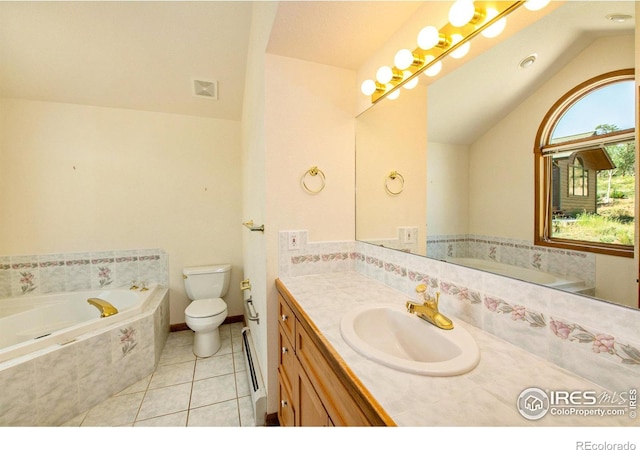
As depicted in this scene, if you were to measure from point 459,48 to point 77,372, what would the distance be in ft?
8.83

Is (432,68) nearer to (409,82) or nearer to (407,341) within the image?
(409,82)

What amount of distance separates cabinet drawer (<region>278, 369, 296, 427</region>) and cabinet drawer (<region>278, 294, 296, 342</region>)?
0.26 meters

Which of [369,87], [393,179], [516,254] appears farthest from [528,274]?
[369,87]

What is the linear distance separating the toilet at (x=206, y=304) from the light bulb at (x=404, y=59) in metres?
2.23

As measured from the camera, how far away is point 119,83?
220 cm

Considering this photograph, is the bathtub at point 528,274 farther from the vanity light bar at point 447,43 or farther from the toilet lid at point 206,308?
the toilet lid at point 206,308

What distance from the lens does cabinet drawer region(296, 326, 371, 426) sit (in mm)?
585

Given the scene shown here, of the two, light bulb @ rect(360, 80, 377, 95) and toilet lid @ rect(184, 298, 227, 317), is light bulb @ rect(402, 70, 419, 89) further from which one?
toilet lid @ rect(184, 298, 227, 317)

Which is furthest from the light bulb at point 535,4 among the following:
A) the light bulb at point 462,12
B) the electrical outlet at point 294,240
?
the electrical outlet at point 294,240

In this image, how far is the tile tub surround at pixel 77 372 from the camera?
1341 mm

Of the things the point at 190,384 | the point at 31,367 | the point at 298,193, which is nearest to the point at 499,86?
the point at 298,193

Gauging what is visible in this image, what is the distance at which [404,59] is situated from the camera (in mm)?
1113

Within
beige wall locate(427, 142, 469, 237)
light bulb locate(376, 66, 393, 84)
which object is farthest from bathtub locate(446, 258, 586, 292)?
light bulb locate(376, 66, 393, 84)

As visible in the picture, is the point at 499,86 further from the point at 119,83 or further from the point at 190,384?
the point at 119,83
